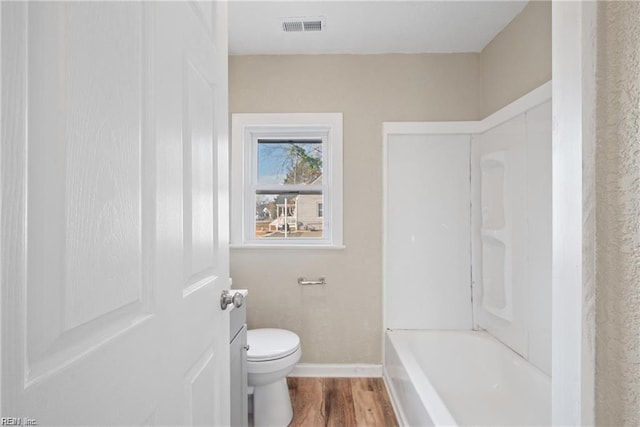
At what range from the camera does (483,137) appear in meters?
2.49

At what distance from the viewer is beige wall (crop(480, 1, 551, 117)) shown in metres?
1.82

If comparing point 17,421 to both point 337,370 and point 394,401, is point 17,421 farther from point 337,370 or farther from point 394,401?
point 337,370

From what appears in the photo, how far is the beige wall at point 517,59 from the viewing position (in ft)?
5.96

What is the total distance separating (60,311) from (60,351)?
0.14 ft

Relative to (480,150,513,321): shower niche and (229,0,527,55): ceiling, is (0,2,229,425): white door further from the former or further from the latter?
(480,150,513,321): shower niche

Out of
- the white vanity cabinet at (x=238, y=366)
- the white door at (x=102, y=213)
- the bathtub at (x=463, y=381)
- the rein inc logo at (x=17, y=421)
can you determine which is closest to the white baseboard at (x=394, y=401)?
the bathtub at (x=463, y=381)

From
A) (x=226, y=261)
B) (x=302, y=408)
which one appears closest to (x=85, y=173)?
(x=226, y=261)

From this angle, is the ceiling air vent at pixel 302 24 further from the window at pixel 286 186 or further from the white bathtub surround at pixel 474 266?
the white bathtub surround at pixel 474 266

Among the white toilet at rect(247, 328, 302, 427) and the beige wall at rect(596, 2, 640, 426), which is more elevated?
the beige wall at rect(596, 2, 640, 426)

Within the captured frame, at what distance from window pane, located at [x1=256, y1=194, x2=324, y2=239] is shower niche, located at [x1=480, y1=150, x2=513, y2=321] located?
1205 millimetres

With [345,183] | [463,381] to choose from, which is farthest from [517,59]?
[463,381]

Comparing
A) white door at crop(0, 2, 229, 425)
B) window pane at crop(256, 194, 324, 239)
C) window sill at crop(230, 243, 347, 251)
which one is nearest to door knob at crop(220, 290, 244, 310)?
white door at crop(0, 2, 229, 425)

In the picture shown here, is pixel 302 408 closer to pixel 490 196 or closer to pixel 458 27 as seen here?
pixel 490 196

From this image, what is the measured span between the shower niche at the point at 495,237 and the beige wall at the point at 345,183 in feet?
1.70
